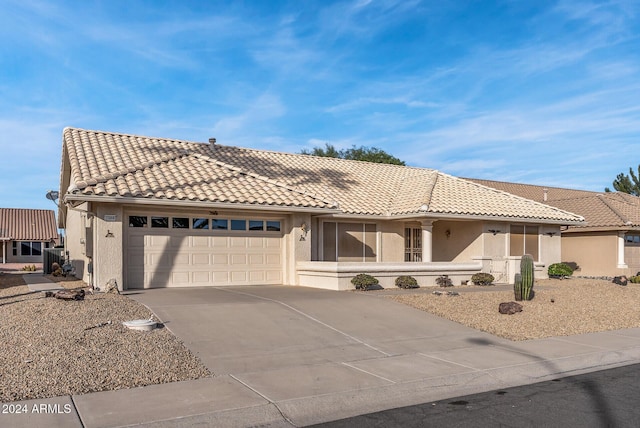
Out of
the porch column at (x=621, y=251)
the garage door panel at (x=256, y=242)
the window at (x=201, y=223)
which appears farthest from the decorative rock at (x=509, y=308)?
the porch column at (x=621, y=251)

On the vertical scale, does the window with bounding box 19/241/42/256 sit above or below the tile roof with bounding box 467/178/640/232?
below

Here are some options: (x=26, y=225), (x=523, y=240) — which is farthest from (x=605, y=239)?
(x=26, y=225)

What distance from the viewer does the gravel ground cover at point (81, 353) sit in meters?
7.53

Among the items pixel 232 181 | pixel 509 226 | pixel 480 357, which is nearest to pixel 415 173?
pixel 509 226

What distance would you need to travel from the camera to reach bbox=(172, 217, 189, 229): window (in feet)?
57.9

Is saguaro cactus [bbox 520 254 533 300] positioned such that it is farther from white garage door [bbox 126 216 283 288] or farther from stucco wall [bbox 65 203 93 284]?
stucco wall [bbox 65 203 93 284]

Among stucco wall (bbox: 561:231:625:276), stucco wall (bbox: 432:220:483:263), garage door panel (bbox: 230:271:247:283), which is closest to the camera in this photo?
garage door panel (bbox: 230:271:247:283)

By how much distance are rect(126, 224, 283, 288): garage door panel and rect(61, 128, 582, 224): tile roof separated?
1414mm

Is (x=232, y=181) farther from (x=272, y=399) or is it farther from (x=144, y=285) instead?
(x=272, y=399)

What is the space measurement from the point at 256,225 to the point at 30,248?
40.9 m

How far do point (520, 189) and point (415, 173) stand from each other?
16002 millimetres

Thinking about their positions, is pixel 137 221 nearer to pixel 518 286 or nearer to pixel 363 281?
pixel 363 281

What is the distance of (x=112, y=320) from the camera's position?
429 inches

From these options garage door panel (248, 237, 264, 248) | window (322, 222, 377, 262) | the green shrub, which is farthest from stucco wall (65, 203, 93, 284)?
the green shrub
